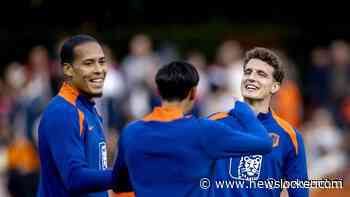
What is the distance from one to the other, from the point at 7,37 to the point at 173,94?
1341 cm

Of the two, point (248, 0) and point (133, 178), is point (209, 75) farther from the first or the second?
point (133, 178)

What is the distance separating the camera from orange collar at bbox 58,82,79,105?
7553 mm

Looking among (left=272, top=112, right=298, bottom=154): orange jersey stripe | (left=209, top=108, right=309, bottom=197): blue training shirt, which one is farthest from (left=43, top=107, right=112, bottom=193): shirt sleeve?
(left=272, top=112, right=298, bottom=154): orange jersey stripe

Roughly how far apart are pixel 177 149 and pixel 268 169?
1.44 meters

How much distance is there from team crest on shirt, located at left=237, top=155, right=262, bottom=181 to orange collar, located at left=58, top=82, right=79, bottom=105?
1354mm

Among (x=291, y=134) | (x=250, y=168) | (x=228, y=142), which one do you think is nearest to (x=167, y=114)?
(x=228, y=142)

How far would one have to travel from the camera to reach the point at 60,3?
67.6 ft

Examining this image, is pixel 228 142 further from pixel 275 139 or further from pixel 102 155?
pixel 275 139

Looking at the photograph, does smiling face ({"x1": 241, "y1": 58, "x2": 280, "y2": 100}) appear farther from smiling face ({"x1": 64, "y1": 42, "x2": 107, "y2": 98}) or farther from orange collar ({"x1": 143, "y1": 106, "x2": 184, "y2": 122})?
orange collar ({"x1": 143, "y1": 106, "x2": 184, "y2": 122})

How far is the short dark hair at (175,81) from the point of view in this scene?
22.8ft

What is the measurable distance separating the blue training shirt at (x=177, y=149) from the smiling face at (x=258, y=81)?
4.16 feet

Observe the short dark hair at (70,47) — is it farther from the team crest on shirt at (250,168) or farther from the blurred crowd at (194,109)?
the blurred crowd at (194,109)

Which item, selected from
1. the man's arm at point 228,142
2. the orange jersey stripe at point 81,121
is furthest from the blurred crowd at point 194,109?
the man's arm at point 228,142

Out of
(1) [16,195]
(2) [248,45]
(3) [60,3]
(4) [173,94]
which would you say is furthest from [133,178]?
(3) [60,3]
